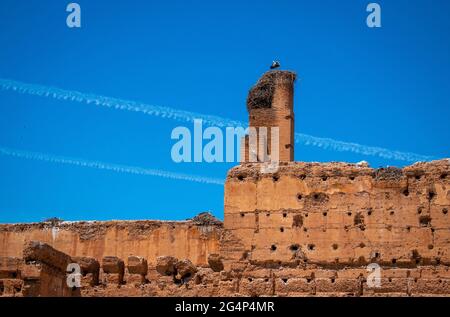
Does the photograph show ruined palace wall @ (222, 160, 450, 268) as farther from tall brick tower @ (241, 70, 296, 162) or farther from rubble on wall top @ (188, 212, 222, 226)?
tall brick tower @ (241, 70, 296, 162)

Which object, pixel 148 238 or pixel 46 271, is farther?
pixel 148 238

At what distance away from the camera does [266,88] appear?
43.6m

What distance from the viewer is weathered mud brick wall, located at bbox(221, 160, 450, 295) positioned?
121 ft

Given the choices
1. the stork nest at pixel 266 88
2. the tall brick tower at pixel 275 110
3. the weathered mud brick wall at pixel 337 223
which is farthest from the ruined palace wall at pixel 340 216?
the stork nest at pixel 266 88

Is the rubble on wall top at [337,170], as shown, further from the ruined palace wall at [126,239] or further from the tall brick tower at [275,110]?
the tall brick tower at [275,110]

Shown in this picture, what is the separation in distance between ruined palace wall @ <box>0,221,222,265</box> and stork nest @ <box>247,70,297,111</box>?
5379mm

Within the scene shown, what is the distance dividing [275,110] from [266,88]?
0.99m

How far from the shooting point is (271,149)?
4319cm

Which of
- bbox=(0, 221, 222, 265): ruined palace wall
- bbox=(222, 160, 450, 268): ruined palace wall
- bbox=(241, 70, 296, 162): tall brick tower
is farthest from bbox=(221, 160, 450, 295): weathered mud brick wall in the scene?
bbox=(241, 70, 296, 162): tall brick tower

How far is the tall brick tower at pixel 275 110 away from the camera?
4331cm

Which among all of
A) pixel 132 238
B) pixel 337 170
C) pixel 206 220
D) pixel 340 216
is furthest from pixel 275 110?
pixel 132 238
